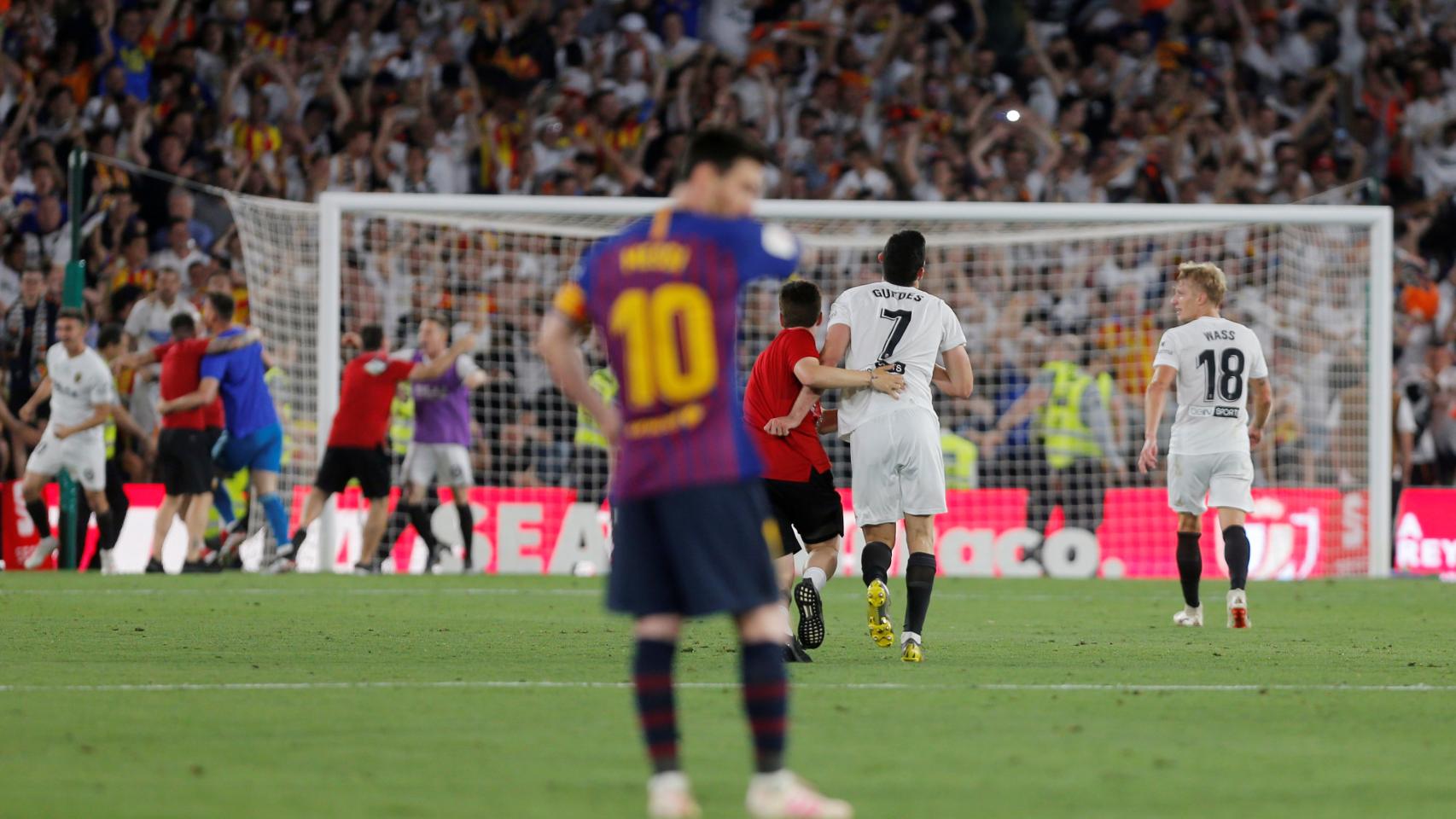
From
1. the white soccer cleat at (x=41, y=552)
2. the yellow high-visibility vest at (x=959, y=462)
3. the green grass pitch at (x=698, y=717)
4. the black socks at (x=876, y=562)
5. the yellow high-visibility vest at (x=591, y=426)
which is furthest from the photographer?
the yellow high-visibility vest at (x=959, y=462)

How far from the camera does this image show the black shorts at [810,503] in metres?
8.59

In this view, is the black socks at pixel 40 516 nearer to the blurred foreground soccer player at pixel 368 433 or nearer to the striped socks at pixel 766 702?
the blurred foreground soccer player at pixel 368 433

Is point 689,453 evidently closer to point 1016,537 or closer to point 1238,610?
point 1238,610

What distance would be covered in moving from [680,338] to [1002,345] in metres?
14.8

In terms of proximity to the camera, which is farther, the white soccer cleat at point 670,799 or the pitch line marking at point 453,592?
the pitch line marking at point 453,592

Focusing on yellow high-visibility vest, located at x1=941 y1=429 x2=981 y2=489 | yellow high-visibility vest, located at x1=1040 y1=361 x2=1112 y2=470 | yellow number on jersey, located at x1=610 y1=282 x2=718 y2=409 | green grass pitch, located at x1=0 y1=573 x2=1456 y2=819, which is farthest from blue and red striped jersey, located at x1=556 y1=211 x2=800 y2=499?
yellow high-visibility vest, located at x1=1040 y1=361 x2=1112 y2=470

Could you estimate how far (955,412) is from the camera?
19000mm

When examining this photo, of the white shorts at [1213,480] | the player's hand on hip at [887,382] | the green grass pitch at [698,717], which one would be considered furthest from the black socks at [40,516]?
the player's hand on hip at [887,382]

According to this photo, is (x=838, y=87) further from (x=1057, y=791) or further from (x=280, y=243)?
(x=1057, y=791)

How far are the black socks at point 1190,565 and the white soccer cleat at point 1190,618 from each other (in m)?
0.02

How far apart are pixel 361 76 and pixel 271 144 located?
1.44 meters

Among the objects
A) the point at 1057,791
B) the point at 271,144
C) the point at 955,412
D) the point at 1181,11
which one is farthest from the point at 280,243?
the point at 1057,791

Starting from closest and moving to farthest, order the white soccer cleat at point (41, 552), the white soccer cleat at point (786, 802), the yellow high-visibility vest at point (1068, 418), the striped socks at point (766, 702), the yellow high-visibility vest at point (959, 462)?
the white soccer cleat at point (786, 802), the striped socks at point (766, 702), the white soccer cleat at point (41, 552), the yellow high-visibility vest at point (959, 462), the yellow high-visibility vest at point (1068, 418)

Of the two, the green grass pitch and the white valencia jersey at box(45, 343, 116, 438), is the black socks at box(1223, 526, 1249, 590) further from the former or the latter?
the white valencia jersey at box(45, 343, 116, 438)
